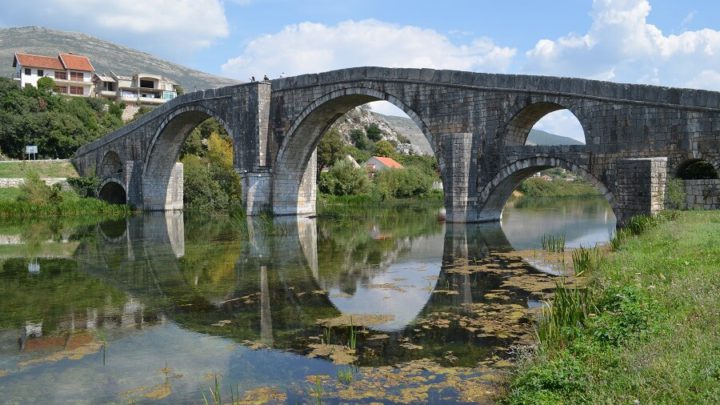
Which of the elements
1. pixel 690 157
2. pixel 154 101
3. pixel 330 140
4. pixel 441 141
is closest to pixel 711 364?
pixel 690 157

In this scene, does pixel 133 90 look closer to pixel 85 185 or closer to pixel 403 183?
pixel 85 185

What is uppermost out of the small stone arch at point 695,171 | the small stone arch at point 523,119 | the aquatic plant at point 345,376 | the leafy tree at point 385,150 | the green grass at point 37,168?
the leafy tree at point 385,150

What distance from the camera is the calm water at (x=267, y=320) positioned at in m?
6.54

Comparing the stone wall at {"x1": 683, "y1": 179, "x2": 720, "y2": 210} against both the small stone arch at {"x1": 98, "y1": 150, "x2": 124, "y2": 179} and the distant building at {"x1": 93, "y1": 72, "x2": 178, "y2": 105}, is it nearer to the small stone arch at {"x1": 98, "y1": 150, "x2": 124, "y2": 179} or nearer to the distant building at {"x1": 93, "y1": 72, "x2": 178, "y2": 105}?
the small stone arch at {"x1": 98, "y1": 150, "x2": 124, "y2": 179}

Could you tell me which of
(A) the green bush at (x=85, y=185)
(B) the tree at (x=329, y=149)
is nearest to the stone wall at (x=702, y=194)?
(A) the green bush at (x=85, y=185)

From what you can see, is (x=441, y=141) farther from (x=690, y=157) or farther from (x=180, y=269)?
(x=180, y=269)

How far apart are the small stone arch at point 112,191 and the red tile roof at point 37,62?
31.6 m

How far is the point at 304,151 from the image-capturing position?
31391mm

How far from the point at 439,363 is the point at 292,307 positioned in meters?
3.87

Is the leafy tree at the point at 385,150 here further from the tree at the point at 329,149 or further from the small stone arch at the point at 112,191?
the small stone arch at the point at 112,191

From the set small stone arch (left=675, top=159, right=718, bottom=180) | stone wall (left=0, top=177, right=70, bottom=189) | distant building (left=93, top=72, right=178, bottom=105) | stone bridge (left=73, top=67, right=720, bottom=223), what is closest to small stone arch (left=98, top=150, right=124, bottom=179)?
stone bridge (left=73, top=67, right=720, bottom=223)

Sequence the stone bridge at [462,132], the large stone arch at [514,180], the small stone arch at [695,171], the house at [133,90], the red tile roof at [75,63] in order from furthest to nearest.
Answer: the house at [133,90]
the red tile roof at [75,63]
the large stone arch at [514,180]
the small stone arch at [695,171]
the stone bridge at [462,132]

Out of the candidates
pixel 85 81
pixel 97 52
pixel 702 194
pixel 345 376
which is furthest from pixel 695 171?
pixel 97 52

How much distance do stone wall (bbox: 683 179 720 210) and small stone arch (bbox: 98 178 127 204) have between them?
33.9 metres
